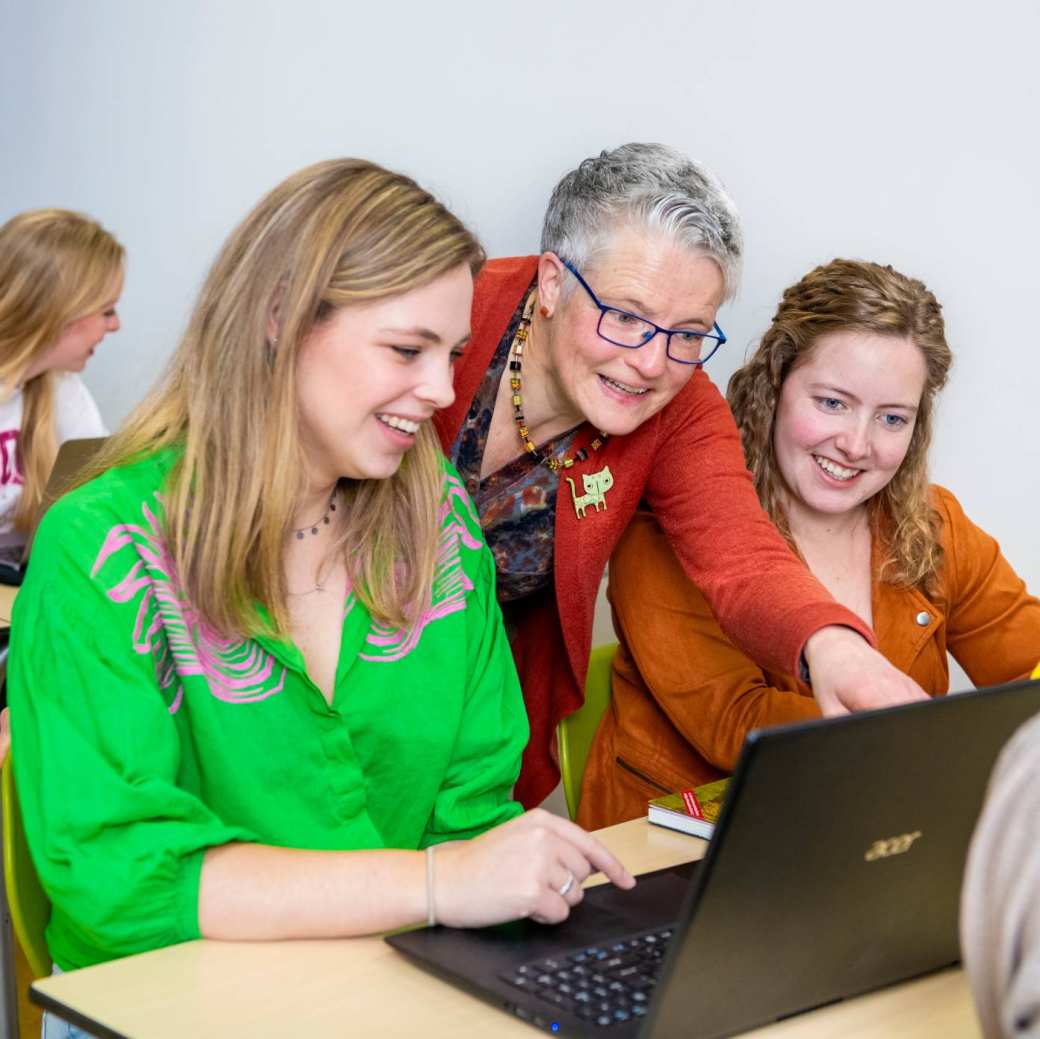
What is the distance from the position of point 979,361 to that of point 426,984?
144 cm

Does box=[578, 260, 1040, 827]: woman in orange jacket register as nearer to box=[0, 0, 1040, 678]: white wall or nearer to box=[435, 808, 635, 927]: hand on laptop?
box=[0, 0, 1040, 678]: white wall

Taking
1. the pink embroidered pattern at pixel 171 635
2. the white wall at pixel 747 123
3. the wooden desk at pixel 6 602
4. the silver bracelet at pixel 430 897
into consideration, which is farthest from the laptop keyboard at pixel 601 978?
the wooden desk at pixel 6 602

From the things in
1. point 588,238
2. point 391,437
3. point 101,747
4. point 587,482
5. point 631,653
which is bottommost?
point 631,653

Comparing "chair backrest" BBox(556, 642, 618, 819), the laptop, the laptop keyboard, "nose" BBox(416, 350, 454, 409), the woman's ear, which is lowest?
"chair backrest" BBox(556, 642, 618, 819)

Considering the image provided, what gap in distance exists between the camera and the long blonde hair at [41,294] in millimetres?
3238

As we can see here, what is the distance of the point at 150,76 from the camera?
3.66 metres

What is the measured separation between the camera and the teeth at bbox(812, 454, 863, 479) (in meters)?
1.96

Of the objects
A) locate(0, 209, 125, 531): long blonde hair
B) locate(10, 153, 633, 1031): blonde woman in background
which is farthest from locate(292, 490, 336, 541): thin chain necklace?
locate(0, 209, 125, 531): long blonde hair

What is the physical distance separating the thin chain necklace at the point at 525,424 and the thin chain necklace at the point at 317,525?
0.38 metres

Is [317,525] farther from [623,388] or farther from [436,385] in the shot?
[623,388]

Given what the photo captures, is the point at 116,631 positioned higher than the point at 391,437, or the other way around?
the point at 391,437

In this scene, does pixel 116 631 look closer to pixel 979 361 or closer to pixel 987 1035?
pixel 987 1035

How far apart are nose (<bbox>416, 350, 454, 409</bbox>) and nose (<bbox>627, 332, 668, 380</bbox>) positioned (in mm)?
319

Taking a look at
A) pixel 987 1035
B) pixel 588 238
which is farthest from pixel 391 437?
pixel 987 1035
